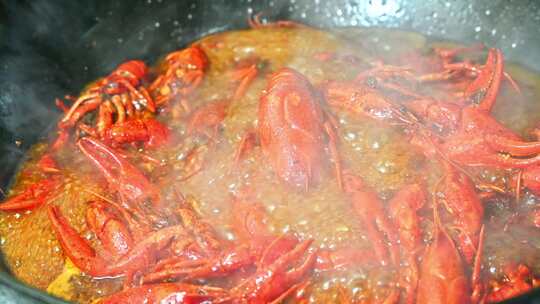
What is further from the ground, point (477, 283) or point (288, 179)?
point (288, 179)

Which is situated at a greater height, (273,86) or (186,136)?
(273,86)

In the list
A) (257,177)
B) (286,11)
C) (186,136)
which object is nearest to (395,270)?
(257,177)

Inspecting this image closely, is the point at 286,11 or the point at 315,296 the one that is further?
the point at 286,11

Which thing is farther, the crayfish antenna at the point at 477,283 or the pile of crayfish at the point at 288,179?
the pile of crayfish at the point at 288,179

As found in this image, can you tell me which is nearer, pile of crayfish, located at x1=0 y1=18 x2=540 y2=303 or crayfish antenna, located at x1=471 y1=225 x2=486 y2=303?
crayfish antenna, located at x1=471 y1=225 x2=486 y2=303

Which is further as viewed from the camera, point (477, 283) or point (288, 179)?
point (288, 179)

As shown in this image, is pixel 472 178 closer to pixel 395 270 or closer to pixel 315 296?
pixel 395 270

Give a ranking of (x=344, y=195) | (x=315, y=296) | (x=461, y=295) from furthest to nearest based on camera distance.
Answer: (x=344, y=195), (x=315, y=296), (x=461, y=295)

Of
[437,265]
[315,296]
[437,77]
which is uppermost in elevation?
[437,77]
